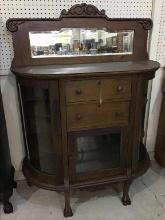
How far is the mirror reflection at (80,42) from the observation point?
1486 millimetres

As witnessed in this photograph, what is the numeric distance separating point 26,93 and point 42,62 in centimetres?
26

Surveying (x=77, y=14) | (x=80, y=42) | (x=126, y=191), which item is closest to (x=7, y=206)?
(x=126, y=191)

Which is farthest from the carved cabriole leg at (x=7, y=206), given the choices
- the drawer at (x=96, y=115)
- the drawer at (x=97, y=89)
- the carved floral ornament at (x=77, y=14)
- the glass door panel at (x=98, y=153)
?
the carved floral ornament at (x=77, y=14)

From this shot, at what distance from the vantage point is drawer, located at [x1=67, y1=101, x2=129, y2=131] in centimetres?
130

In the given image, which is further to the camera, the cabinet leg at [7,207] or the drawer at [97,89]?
the cabinet leg at [7,207]

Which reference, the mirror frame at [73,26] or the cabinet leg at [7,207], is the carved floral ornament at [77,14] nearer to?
the mirror frame at [73,26]

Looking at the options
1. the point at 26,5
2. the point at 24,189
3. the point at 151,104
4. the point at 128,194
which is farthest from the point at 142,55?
the point at 24,189

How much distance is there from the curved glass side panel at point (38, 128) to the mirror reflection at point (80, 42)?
0.31 metres

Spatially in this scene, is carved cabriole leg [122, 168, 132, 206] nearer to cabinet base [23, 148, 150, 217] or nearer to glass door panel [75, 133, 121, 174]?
cabinet base [23, 148, 150, 217]

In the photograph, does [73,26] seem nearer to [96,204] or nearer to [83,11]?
[83,11]

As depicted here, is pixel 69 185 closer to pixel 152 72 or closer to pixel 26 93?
pixel 26 93

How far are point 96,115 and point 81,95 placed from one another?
161 mm

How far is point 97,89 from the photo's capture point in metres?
1.28

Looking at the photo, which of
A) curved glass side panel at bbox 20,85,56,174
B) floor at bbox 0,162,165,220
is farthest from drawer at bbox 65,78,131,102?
floor at bbox 0,162,165,220
